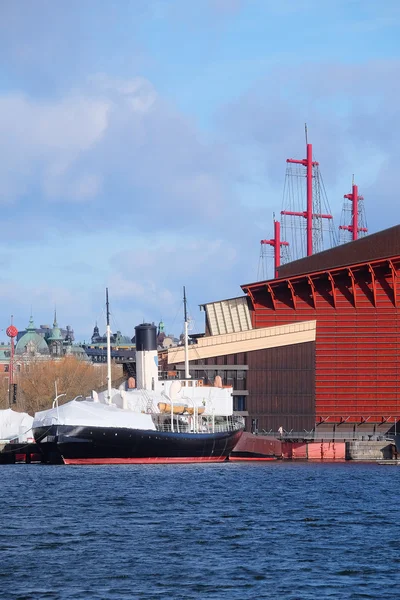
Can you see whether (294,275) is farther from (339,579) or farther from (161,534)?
(339,579)

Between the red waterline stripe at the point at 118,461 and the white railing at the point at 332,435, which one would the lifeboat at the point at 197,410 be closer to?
the red waterline stripe at the point at 118,461

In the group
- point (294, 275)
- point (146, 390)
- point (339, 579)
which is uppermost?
point (294, 275)

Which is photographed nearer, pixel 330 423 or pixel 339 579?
pixel 339 579

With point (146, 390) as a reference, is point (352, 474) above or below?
below

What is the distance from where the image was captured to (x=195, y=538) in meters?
44.8

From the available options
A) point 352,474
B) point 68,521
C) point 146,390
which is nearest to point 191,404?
point 146,390

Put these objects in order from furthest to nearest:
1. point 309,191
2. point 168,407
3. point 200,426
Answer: point 309,191 < point 200,426 < point 168,407

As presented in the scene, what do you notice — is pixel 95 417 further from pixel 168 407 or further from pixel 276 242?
pixel 276 242

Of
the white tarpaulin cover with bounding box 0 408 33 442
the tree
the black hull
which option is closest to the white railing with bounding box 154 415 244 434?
the black hull

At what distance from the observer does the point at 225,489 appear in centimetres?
6781

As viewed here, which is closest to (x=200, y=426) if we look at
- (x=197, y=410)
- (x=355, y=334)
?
(x=197, y=410)

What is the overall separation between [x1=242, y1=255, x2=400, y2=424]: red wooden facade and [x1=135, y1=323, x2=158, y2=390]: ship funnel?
15227 mm

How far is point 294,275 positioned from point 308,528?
61426 mm

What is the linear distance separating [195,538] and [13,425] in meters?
63.7
